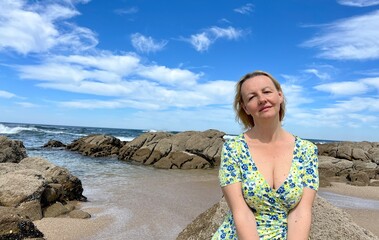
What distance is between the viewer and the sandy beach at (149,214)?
805cm

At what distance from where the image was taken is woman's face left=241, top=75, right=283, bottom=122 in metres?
2.65

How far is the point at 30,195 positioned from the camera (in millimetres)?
8867

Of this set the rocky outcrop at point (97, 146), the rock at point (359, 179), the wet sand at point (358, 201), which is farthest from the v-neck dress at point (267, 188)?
the rocky outcrop at point (97, 146)

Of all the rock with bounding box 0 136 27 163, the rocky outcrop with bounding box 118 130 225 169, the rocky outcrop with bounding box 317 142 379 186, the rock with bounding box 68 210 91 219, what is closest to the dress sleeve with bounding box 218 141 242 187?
the rock with bounding box 68 210 91 219

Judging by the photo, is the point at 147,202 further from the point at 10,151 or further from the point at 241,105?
the point at 241,105

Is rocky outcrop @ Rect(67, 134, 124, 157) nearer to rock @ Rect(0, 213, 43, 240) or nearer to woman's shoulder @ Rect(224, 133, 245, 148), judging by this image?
rock @ Rect(0, 213, 43, 240)

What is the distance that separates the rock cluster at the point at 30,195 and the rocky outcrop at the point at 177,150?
1372cm

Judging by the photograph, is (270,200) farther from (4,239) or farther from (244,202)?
(4,239)

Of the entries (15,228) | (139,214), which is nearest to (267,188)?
(15,228)

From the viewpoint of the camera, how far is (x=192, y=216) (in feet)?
32.8

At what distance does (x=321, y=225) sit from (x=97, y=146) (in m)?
31.8

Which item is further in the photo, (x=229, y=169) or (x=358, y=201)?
(x=358, y=201)

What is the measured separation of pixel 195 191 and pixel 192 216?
15.3ft

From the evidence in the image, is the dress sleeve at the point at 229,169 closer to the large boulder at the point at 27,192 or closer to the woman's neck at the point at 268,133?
the woman's neck at the point at 268,133
